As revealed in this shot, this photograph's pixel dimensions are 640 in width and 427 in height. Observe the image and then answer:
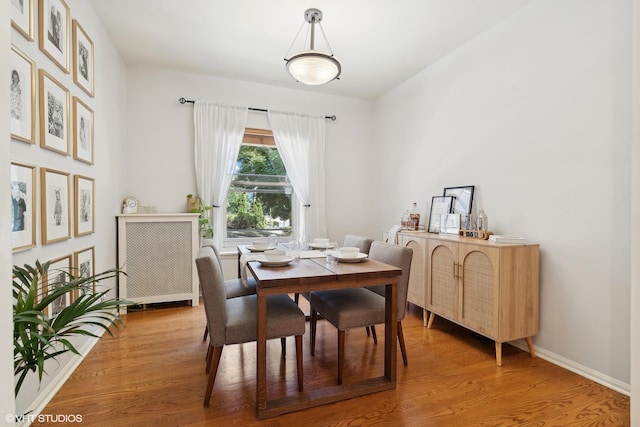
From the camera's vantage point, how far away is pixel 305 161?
4184 millimetres

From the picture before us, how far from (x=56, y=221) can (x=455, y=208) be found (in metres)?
3.19

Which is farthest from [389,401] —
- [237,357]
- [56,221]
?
[56,221]

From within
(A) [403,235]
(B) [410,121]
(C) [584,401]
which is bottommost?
(C) [584,401]

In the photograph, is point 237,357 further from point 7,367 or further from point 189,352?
point 7,367

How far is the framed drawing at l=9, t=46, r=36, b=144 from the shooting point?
1486 millimetres

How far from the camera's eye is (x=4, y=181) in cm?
80

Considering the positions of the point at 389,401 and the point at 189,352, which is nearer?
the point at 389,401

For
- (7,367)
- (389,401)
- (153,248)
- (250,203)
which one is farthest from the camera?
(250,203)

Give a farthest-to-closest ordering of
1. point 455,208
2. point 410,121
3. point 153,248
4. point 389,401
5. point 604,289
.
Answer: point 410,121 < point 153,248 < point 455,208 < point 604,289 < point 389,401

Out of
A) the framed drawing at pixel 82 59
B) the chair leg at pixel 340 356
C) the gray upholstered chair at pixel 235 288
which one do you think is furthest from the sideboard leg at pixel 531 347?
the framed drawing at pixel 82 59

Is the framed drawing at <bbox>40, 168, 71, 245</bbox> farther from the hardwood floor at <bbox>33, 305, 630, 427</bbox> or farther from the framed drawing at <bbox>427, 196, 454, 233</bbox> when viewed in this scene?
the framed drawing at <bbox>427, 196, 454, 233</bbox>

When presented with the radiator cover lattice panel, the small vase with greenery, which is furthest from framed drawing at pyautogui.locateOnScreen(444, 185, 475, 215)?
the radiator cover lattice panel

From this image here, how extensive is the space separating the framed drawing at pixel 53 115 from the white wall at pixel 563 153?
10.6 feet

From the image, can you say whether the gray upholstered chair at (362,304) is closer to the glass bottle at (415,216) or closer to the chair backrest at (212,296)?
the chair backrest at (212,296)
